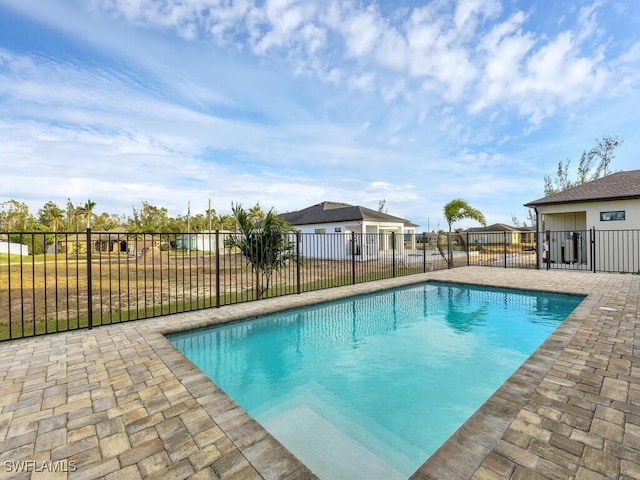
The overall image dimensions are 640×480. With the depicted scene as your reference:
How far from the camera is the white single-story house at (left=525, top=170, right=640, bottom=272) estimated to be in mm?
11555

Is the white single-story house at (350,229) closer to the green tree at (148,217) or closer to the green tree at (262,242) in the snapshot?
the green tree at (262,242)

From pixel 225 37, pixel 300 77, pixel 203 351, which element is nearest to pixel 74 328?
pixel 203 351

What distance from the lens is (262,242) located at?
295 inches

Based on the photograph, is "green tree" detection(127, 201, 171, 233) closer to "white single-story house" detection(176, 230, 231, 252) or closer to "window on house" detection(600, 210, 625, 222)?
"white single-story house" detection(176, 230, 231, 252)

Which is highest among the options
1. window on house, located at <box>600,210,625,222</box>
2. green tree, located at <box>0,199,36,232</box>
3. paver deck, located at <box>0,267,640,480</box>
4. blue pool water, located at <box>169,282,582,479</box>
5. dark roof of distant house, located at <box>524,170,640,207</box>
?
green tree, located at <box>0,199,36,232</box>

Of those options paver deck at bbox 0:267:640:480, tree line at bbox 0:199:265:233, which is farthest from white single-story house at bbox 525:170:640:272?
tree line at bbox 0:199:265:233

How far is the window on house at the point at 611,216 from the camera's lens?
11.7 meters

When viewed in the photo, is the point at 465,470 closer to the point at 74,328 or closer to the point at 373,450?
the point at 373,450

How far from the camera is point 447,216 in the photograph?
1101 inches

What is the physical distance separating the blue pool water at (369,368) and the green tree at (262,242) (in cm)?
151

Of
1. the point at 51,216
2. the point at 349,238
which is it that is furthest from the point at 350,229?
the point at 51,216

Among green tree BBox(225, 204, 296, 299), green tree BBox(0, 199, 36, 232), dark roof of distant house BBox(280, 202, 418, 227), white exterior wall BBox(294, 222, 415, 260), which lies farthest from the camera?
A: green tree BBox(0, 199, 36, 232)

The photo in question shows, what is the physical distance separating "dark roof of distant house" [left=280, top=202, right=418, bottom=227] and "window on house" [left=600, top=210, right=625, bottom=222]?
10.7 m

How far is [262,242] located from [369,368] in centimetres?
420
